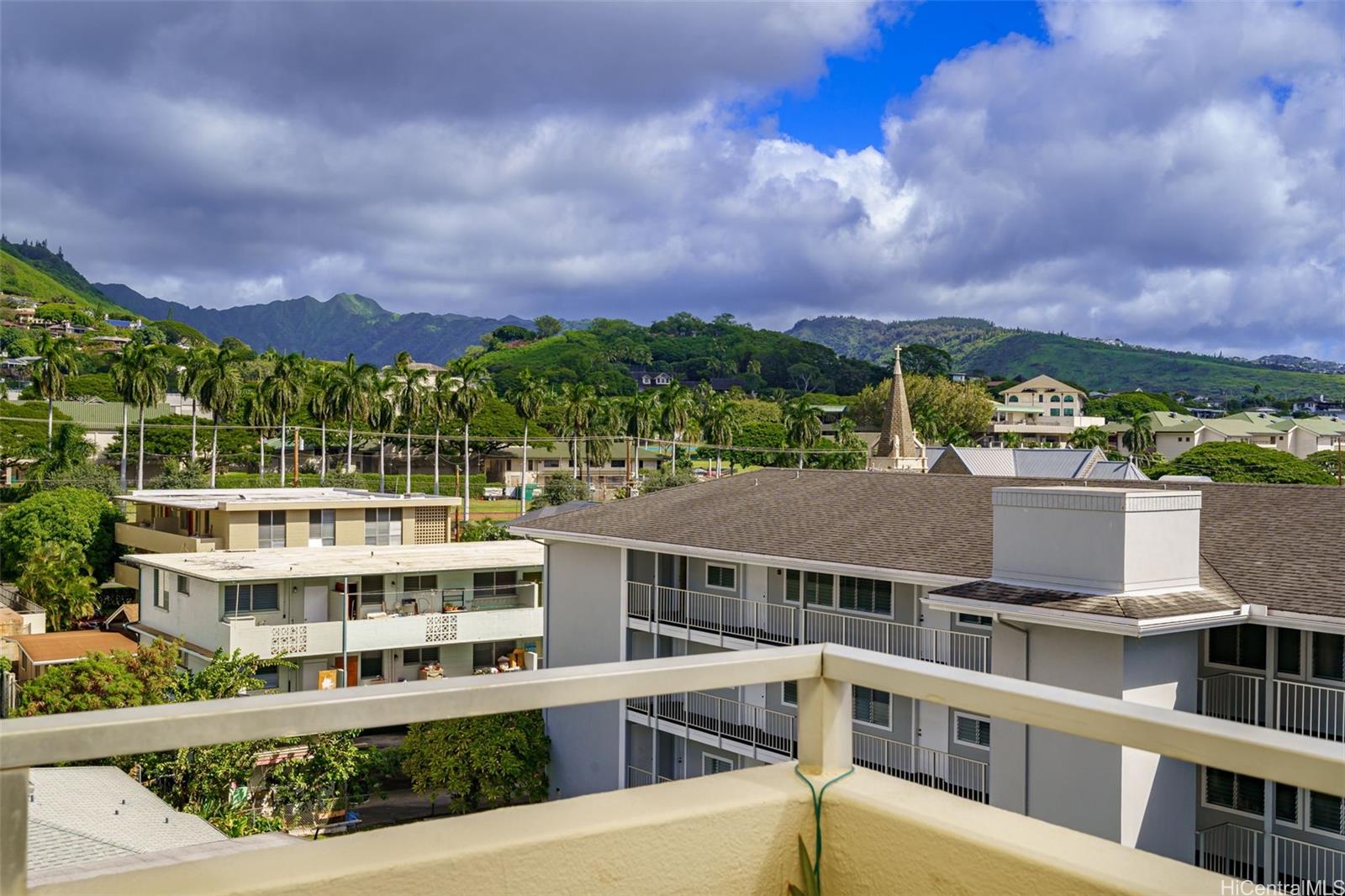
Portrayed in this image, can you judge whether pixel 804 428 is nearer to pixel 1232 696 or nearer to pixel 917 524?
pixel 917 524

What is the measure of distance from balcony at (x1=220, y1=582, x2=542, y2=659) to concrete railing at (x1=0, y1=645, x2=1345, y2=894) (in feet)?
79.6

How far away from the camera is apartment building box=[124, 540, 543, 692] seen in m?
26.8

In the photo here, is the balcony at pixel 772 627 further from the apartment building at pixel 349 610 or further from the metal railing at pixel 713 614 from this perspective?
the apartment building at pixel 349 610

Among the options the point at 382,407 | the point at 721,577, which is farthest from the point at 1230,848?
the point at 382,407

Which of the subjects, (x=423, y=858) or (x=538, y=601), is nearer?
(x=423, y=858)

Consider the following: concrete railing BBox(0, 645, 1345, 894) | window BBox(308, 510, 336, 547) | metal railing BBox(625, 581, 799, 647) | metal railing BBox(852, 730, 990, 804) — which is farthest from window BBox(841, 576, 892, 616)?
window BBox(308, 510, 336, 547)

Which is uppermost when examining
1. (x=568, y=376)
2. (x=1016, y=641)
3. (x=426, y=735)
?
(x=568, y=376)

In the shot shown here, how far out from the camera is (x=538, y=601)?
32000 mm

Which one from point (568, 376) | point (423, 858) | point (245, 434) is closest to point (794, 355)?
point (568, 376)

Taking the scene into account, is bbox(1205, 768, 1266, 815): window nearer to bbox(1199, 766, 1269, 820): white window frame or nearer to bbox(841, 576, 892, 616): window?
bbox(1199, 766, 1269, 820): white window frame

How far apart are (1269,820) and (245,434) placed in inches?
3025

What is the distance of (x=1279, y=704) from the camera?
1276cm

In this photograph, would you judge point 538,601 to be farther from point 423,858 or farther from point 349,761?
point 423,858

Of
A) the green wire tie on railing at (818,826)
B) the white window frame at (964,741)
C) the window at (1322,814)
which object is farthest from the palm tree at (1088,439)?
the green wire tie on railing at (818,826)
